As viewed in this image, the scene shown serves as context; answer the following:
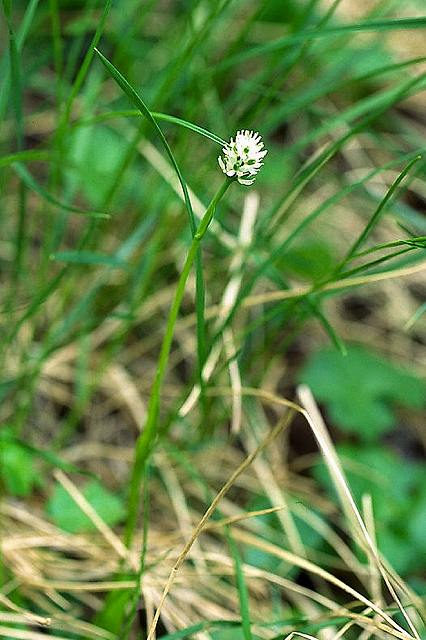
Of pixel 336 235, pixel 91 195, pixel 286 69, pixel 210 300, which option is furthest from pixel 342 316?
pixel 286 69

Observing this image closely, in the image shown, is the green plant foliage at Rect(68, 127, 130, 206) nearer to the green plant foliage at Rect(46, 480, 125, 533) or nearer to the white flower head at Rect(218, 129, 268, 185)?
the green plant foliage at Rect(46, 480, 125, 533)

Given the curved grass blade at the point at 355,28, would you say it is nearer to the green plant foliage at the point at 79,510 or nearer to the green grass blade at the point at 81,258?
the green grass blade at the point at 81,258

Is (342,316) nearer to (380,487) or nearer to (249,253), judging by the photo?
(380,487)

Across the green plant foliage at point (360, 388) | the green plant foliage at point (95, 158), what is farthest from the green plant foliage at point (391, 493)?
the green plant foliage at point (95, 158)

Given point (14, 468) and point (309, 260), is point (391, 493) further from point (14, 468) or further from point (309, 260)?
point (14, 468)

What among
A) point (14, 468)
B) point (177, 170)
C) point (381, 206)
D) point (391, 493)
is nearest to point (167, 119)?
point (177, 170)
